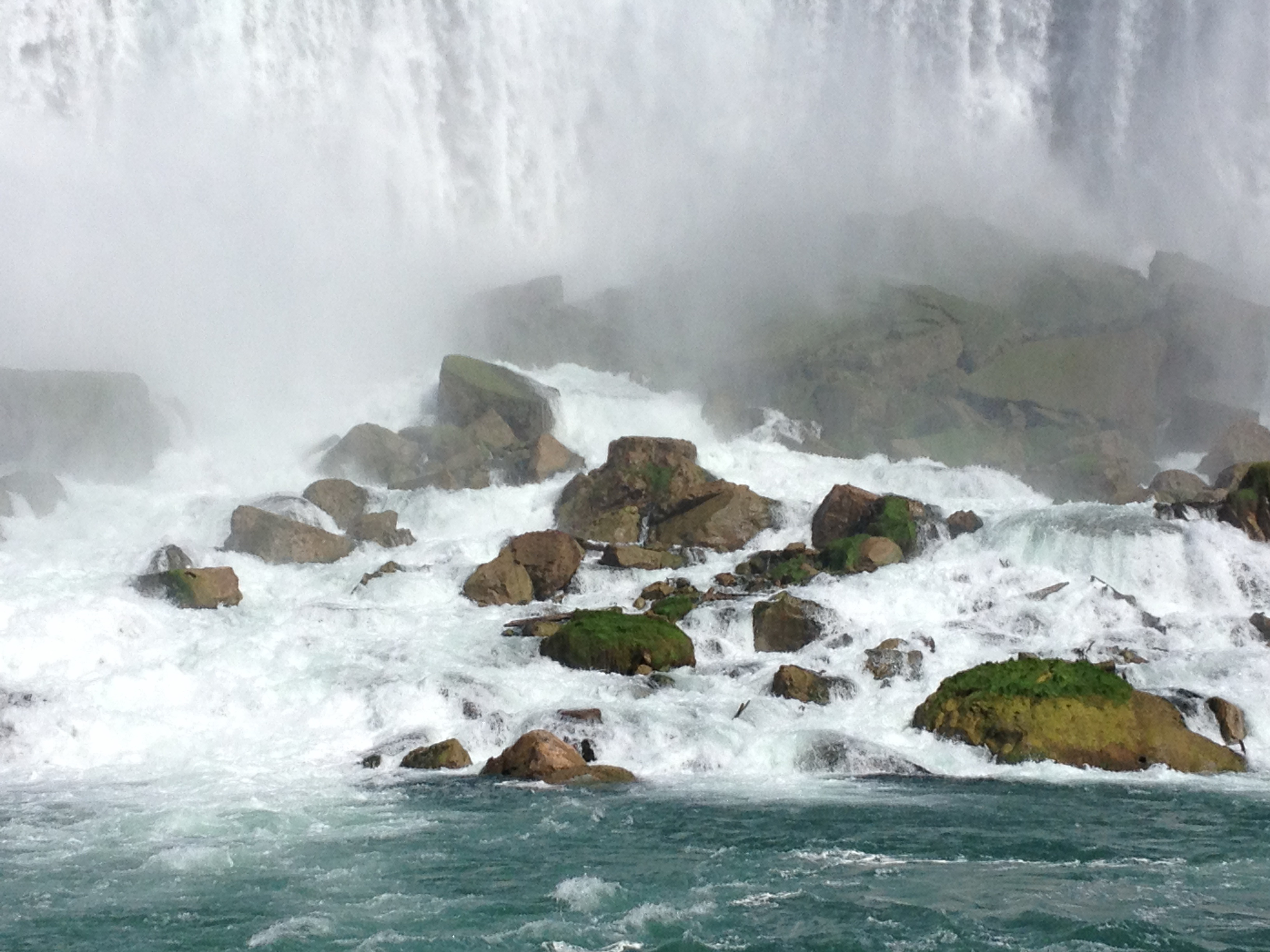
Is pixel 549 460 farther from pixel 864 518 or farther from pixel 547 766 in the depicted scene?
pixel 547 766

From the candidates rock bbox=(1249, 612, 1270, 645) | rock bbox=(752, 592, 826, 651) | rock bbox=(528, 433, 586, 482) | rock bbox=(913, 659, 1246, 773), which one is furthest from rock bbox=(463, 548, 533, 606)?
rock bbox=(1249, 612, 1270, 645)

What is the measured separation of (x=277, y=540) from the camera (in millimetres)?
30734

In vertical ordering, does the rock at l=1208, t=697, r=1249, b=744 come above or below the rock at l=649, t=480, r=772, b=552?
below

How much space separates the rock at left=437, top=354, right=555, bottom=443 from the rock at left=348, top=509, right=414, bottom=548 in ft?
31.8

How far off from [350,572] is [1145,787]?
65.6 feet

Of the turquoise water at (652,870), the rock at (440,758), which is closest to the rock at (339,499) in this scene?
the rock at (440,758)

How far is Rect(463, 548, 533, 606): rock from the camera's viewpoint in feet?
89.9

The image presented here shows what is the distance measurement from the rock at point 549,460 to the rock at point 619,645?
647 inches

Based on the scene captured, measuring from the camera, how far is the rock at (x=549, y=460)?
126 feet

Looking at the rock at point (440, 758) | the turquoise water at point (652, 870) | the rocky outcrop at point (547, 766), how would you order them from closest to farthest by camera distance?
the turquoise water at point (652, 870) → the rocky outcrop at point (547, 766) → the rock at point (440, 758)

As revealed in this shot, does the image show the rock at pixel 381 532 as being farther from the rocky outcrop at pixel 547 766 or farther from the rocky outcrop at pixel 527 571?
the rocky outcrop at pixel 547 766

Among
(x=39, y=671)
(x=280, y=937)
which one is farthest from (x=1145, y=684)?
(x=39, y=671)

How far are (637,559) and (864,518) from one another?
20.2 feet

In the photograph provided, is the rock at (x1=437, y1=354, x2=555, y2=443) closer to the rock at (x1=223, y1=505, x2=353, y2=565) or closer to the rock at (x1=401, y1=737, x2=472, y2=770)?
the rock at (x1=223, y1=505, x2=353, y2=565)
